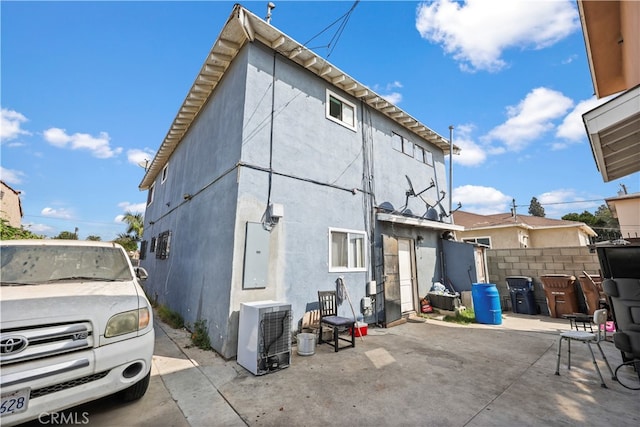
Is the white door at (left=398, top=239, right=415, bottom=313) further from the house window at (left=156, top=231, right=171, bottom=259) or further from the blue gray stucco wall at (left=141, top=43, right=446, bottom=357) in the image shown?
the house window at (left=156, top=231, right=171, bottom=259)

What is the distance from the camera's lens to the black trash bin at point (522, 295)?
834 centimetres

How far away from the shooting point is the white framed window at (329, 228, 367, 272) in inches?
242

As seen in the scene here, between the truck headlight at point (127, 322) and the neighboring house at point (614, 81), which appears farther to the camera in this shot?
the neighboring house at point (614, 81)

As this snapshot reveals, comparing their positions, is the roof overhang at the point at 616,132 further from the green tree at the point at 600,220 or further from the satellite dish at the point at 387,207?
the green tree at the point at 600,220

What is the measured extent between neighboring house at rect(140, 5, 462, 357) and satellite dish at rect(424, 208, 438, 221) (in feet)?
1.68

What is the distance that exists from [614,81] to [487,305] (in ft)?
18.6

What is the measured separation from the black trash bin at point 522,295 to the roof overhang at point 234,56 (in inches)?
233

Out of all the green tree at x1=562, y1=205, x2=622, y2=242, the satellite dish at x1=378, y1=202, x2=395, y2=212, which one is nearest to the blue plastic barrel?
the satellite dish at x1=378, y1=202, x2=395, y2=212

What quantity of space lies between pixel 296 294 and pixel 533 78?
8866 mm

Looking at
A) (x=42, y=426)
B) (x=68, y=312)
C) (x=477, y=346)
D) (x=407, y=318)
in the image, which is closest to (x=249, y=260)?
(x=68, y=312)

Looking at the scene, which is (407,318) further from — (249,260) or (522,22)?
(522,22)

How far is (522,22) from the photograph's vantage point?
4.49 meters

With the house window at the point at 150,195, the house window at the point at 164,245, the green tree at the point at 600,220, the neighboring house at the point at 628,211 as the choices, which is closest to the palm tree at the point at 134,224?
the house window at the point at 150,195

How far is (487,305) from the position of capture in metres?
→ 7.06
